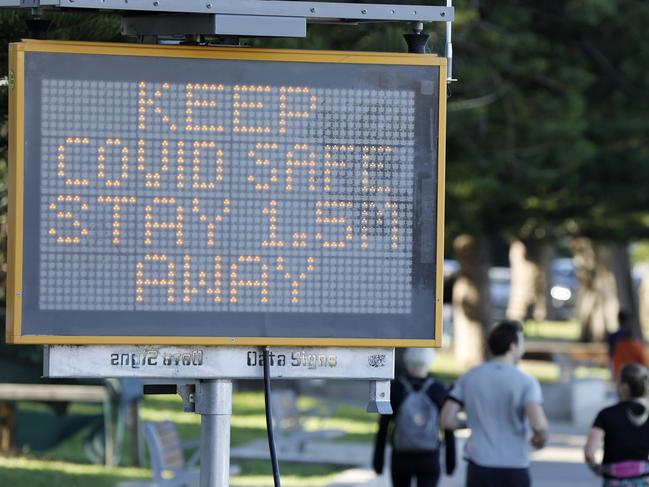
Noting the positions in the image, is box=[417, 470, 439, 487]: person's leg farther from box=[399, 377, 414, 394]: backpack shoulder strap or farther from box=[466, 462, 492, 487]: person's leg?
box=[466, 462, 492, 487]: person's leg

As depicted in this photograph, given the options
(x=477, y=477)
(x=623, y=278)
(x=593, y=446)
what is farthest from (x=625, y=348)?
(x=623, y=278)

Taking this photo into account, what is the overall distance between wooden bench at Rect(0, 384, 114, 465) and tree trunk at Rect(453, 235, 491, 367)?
691 inches

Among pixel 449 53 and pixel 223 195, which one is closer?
pixel 223 195

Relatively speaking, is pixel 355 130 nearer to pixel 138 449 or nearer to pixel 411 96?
pixel 411 96

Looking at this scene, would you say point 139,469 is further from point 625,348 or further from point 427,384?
point 625,348

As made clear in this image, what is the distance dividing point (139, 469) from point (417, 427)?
18.3 ft

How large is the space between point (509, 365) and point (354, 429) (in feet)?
Result: 39.4

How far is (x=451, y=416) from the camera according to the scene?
27.7 feet

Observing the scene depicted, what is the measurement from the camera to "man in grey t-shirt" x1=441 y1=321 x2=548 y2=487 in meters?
8.19

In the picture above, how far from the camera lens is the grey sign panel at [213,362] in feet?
16.2

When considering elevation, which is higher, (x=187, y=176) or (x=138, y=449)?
(x=187, y=176)

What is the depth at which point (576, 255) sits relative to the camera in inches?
2140

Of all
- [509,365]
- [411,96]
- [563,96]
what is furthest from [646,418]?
[563,96]

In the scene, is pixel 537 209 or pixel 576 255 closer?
pixel 537 209
